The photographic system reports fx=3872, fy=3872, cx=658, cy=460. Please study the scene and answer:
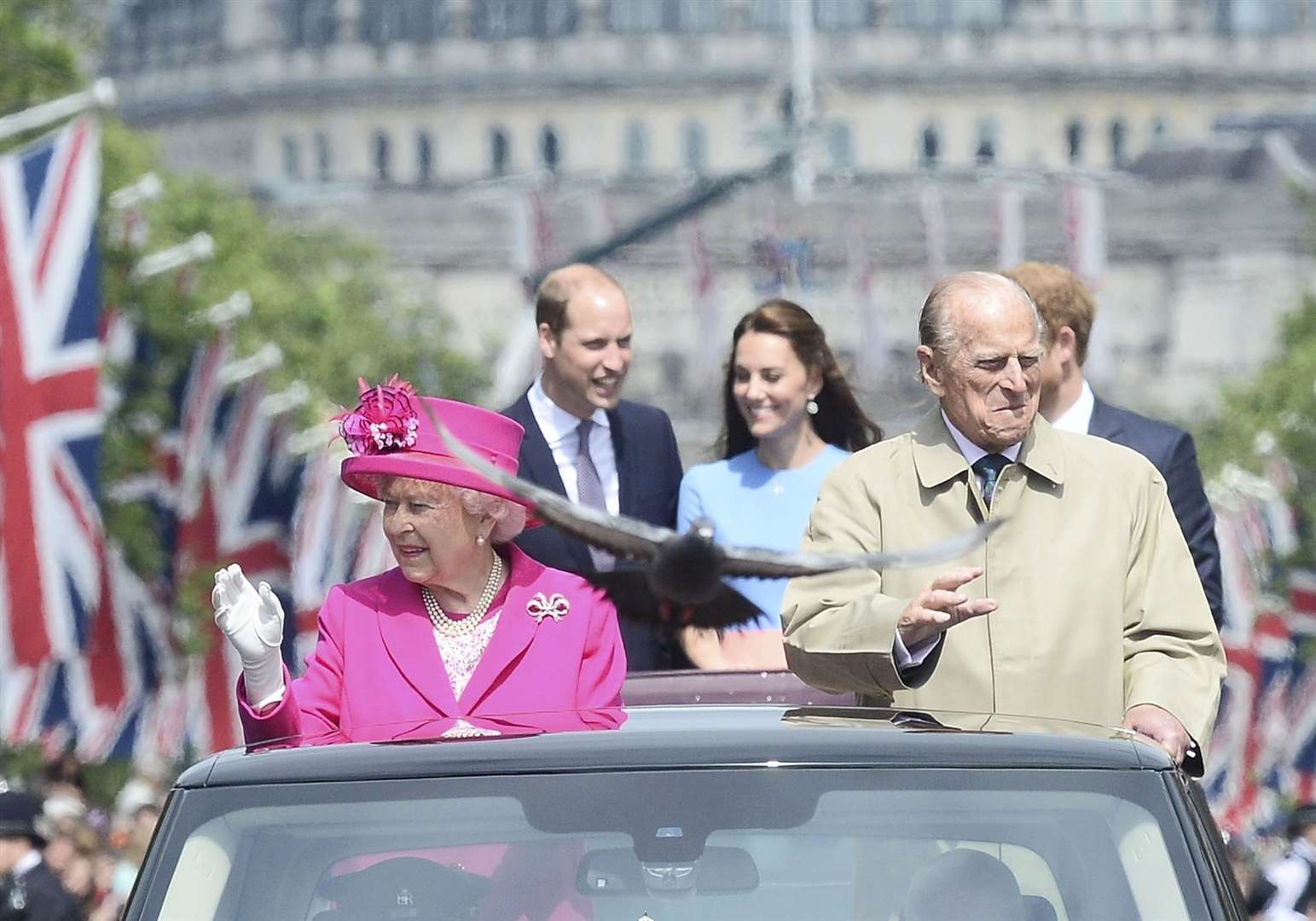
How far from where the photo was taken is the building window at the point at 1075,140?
14138 centimetres

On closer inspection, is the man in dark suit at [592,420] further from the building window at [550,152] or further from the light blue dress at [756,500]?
the building window at [550,152]

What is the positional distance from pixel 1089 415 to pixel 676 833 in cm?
409

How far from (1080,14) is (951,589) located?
140013 millimetres

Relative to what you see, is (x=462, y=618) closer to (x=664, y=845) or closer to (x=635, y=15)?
(x=664, y=845)

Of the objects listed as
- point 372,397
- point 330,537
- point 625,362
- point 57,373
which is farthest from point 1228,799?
point 372,397

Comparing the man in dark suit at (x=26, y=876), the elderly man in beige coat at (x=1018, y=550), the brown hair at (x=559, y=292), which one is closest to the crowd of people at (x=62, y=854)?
the man in dark suit at (x=26, y=876)

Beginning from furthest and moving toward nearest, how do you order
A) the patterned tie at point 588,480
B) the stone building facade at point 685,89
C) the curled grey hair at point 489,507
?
the stone building facade at point 685,89
the patterned tie at point 588,480
the curled grey hair at point 489,507

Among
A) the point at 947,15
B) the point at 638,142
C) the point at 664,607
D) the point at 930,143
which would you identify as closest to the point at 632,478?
the point at 664,607

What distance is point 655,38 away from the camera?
5694 inches

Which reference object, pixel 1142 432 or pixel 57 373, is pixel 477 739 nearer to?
pixel 1142 432

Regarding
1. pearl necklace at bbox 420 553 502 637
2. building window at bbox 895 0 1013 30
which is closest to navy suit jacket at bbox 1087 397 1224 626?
pearl necklace at bbox 420 553 502 637

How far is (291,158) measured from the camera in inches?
5714

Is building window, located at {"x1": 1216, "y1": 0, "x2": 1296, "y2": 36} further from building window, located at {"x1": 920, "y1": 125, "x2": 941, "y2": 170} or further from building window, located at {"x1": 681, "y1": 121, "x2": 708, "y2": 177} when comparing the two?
building window, located at {"x1": 681, "y1": 121, "x2": 708, "y2": 177}

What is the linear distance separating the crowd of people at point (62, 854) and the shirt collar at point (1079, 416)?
2.43 meters
